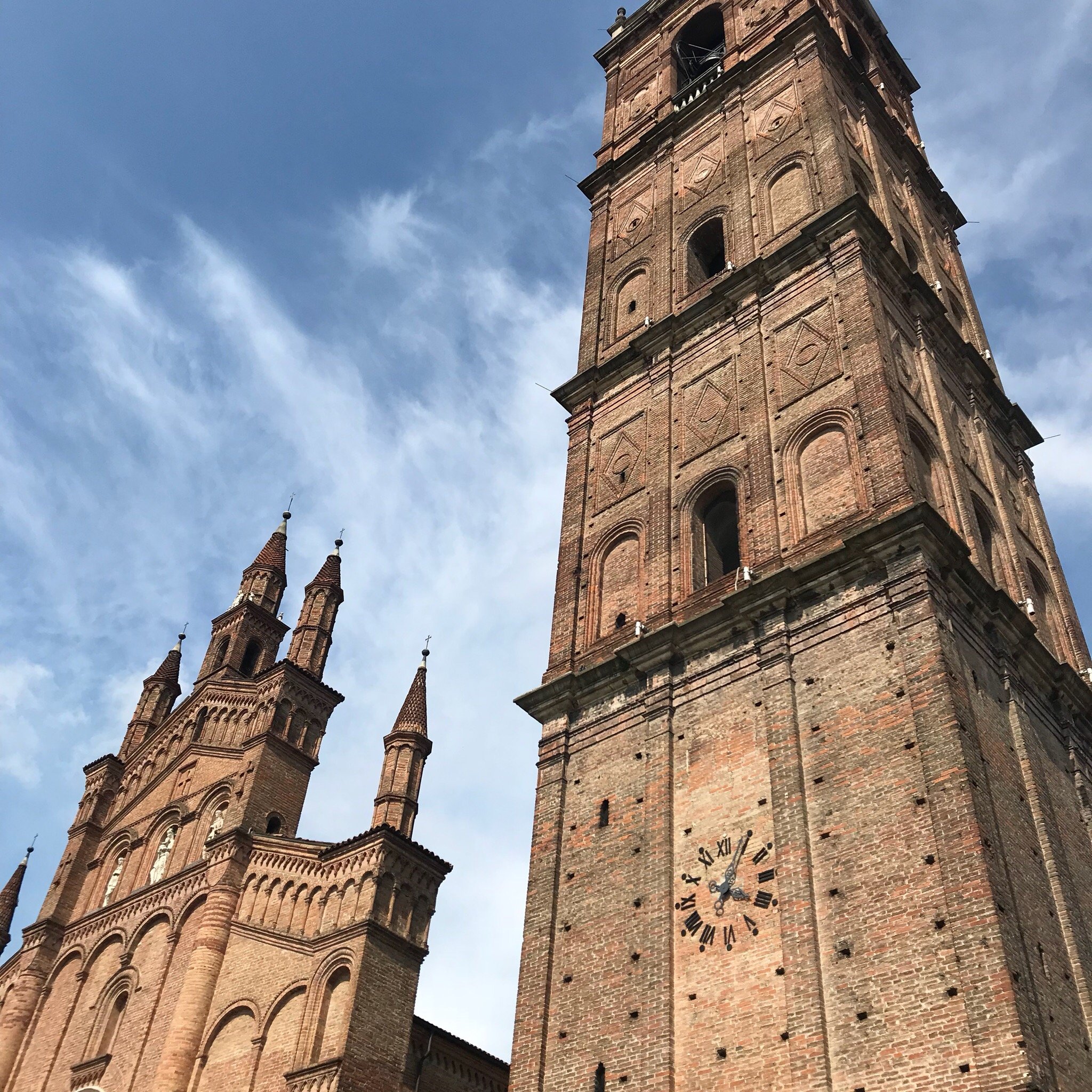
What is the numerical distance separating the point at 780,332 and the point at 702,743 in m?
8.72

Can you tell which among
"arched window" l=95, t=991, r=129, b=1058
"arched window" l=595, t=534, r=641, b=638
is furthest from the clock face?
"arched window" l=95, t=991, r=129, b=1058

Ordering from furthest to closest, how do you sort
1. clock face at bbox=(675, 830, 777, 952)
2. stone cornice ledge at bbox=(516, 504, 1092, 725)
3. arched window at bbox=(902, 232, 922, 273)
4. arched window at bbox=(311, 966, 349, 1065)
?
arched window at bbox=(902, 232, 922, 273), arched window at bbox=(311, 966, 349, 1065), stone cornice ledge at bbox=(516, 504, 1092, 725), clock face at bbox=(675, 830, 777, 952)

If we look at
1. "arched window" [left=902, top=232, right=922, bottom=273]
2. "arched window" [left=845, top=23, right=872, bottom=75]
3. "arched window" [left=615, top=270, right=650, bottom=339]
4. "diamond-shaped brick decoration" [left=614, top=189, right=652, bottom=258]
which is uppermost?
"arched window" [left=845, top=23, right=872, bottom=75]

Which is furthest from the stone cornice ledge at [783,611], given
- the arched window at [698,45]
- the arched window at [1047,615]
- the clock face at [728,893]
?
the arched window at [698,45]

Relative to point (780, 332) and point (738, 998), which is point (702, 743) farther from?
point (780, 332)

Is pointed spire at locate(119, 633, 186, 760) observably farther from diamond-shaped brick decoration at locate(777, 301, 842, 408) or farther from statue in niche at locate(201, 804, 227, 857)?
diamond-shaped brick decoration at locate(777, 301, 842, 408)

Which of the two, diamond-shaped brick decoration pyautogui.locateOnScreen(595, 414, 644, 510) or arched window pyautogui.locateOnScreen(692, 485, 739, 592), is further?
diamond-shaped brick decoration pyautogui.locateOnScreen(595, 414, 644, 510)

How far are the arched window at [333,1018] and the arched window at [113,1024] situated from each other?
655 centimetres

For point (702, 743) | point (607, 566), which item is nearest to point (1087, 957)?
point (702, 743)

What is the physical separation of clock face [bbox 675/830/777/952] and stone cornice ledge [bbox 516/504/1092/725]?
3384 millimetres

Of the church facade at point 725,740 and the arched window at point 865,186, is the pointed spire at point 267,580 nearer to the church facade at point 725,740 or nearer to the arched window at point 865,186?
the church facade at point 725,740

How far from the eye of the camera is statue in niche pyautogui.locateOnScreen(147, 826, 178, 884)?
30672mm

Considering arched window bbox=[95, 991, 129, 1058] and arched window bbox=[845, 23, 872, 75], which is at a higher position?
arched window bbox=[845, 23, 872, 75]

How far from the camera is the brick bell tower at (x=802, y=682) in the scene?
13266mm
